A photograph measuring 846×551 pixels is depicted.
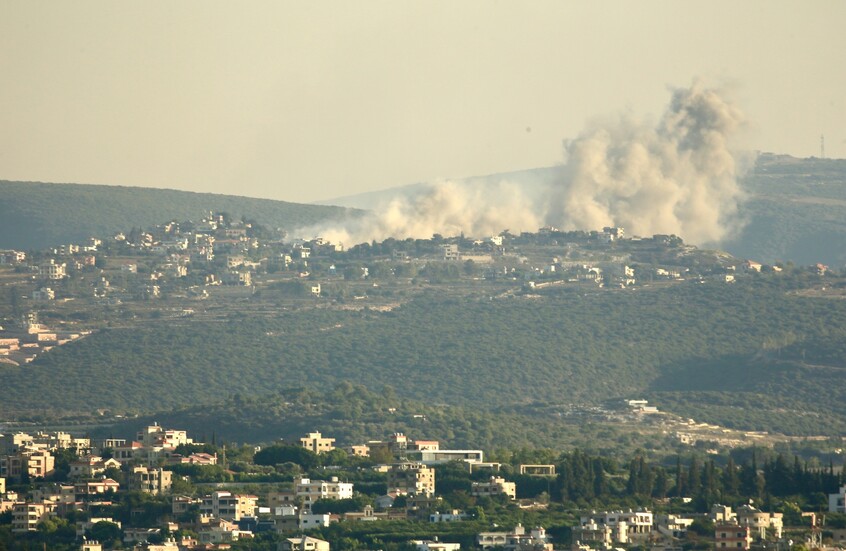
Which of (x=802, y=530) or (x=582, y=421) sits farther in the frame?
(x=582, y=421)

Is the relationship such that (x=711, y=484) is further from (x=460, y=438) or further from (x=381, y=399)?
(x=381, y=399)

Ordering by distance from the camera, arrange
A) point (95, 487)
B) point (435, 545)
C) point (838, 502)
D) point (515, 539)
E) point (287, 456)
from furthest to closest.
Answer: point (287, 456) → point (95, 487) → point (838, 502) → point (515, 539) → point (435, 545)

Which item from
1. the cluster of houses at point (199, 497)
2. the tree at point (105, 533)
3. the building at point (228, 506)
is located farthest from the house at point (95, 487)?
the tree at point (105, 533)

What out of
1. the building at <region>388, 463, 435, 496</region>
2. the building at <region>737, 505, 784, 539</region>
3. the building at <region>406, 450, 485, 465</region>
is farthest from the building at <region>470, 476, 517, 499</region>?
the building at <region>737, 505, 784, 539</region>

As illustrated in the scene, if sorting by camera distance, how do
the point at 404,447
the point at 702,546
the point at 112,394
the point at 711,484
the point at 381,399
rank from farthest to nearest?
1. the point at 112,394
2. the point at 381,399
3. the point at 404,447
4. the point at 711,484
5. the point at 702,546

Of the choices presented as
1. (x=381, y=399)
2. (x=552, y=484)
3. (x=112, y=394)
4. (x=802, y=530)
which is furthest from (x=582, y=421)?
(x=802, y=530)

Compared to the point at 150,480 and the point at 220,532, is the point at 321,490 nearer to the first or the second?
the point at 150,480

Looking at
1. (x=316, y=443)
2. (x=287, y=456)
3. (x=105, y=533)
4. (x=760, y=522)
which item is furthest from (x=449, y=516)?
(x=316, y=443)
